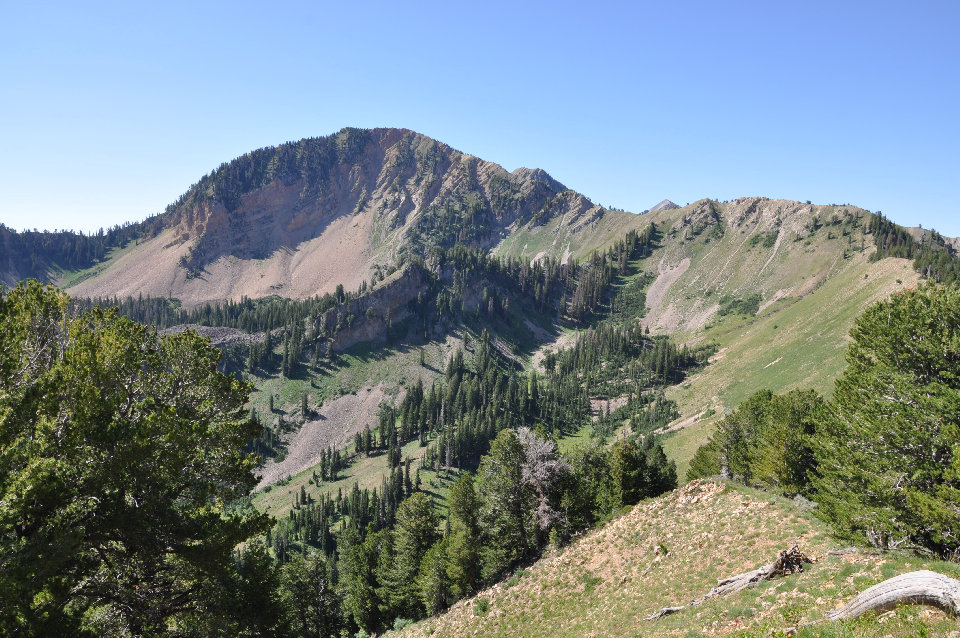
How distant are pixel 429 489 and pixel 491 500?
3513 inches

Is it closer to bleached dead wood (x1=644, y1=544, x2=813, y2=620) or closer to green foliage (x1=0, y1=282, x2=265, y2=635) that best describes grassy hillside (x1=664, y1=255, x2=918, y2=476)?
bleached dead wood (x1=644, y1=544, x2=813, y2=620)

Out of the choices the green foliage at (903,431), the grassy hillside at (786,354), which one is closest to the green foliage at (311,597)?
the green foliage at (903,431)

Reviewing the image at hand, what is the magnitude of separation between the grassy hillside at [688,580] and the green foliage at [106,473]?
18828 millimetres

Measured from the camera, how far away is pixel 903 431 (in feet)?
61.2

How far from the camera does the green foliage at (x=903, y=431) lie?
17.6 meters

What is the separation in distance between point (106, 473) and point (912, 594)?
23.7 metres

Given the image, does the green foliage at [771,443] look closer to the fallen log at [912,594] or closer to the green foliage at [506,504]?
the fallen log at [912,594]

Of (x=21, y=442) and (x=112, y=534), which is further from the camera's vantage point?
(x=112, y=534)

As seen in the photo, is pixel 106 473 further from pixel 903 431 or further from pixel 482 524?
pixel 482 524

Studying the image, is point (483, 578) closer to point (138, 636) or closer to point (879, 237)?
point (138, 636)

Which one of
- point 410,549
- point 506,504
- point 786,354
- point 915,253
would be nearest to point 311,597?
point 410,549

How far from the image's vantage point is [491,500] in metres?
40.9

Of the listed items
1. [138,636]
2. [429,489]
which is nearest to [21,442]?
[138,636]

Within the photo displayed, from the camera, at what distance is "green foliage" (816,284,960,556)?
1761cm
